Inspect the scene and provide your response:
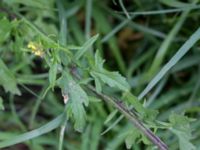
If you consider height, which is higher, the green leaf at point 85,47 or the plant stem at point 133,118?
the green leaf at point 85,47

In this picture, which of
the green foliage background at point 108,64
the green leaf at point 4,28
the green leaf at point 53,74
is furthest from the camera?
the green foliage background at point 108,64

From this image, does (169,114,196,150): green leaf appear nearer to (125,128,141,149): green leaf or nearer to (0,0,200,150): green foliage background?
(125,128,141,149): green leaf

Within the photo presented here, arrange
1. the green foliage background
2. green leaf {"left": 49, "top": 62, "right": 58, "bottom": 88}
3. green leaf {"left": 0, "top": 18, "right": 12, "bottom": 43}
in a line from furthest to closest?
the green foliage background, green leaf {"left": 0, "top": 18, "right": 12, "bottom": 43}, green leaf {"left": 49, "top": 62, "right": 58, "bottom": 88}

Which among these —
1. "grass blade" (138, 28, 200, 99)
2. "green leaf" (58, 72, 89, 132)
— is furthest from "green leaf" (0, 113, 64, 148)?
"grass blade" (138, 28, 200, 99)

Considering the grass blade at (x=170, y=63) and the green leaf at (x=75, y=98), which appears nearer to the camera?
the green leaf at (x=75, y=98)

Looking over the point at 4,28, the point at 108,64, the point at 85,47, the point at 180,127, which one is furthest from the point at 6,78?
the point at 108,64

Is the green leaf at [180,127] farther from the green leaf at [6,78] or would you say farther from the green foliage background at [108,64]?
the green leaf at [6,78]

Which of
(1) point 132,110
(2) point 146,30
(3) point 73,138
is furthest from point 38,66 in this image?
(1) point 132,110

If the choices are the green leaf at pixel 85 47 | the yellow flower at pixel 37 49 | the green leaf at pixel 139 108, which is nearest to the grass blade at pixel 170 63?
the green leaf at pixel 139 108

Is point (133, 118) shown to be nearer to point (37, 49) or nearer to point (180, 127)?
point (180, 127)
